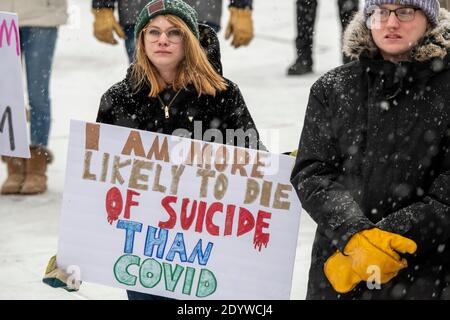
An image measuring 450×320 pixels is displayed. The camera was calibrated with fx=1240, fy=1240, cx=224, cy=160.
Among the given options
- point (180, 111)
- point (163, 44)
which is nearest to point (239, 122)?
point (180, 111)

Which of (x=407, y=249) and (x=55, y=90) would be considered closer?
(x=407, y=249)

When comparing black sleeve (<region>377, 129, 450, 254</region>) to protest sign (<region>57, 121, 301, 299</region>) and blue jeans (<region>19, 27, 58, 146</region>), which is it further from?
blue jeans (<region>19, 27, 58, 146</region>)

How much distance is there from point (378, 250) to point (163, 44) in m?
1.33

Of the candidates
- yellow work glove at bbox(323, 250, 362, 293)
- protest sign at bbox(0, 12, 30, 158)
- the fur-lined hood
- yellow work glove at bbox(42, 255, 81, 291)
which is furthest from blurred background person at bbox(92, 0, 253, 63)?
yellow work glove at bbox(323, 250, 362, 293)

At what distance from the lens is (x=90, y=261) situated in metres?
4.71

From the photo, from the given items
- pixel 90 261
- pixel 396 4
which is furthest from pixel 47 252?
pixel 396 4

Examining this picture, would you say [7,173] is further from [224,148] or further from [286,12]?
[286,12]

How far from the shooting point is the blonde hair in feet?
15.2

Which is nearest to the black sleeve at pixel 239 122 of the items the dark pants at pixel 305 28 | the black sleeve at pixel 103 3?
the black sleeve at pixel 103 3

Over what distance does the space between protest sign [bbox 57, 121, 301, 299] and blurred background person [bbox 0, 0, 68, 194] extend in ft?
9.43

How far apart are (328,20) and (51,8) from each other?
666 centimetres

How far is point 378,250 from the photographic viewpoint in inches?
148

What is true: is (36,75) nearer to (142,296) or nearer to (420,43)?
(142,296)

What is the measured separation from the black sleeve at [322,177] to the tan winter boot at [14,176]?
3.79 metres
